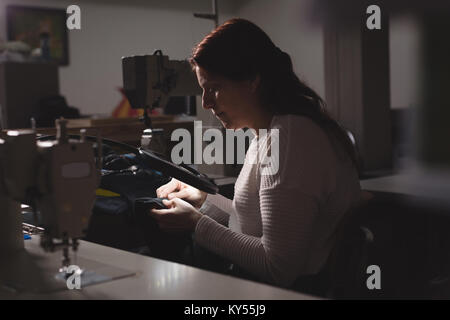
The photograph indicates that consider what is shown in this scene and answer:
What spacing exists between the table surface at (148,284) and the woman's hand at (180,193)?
0.52 meters

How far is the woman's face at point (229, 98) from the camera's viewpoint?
4.66 feet

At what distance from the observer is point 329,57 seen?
157 inches

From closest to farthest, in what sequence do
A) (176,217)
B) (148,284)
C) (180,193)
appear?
1. (148,284)
2. (176,217)
3. (180,193)

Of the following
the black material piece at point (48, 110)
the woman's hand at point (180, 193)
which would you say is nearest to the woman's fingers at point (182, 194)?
the woman's hand at point (180, 193)

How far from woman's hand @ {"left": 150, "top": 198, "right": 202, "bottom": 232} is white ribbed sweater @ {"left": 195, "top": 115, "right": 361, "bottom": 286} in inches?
1.1

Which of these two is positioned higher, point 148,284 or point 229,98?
point 229,98

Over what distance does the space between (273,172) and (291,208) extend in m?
0.09

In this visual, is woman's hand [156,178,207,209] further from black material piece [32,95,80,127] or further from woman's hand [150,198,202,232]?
black material piece [32,95,80,127]

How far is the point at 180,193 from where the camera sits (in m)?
1.61

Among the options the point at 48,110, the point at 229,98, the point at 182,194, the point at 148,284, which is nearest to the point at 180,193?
the point at 182,194

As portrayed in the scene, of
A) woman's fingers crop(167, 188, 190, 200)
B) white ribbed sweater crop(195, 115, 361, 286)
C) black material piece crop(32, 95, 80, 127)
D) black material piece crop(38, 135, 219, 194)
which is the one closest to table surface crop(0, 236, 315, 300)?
black material piece crop(38, 135, 219, 194)

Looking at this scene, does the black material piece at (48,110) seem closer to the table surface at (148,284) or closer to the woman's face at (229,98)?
the woman's face at (229,98)

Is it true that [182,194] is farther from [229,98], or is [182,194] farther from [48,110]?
[48,110]
